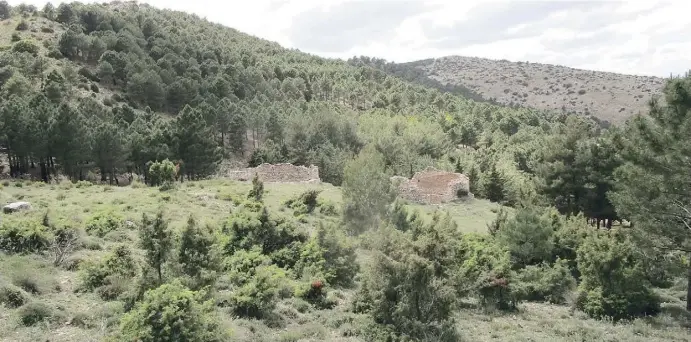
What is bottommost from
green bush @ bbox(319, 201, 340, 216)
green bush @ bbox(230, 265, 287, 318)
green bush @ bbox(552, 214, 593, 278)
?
A: green bush @ bbox(552, 214, 593, 278)

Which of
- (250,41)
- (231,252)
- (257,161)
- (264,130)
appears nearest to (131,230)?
(231,252)

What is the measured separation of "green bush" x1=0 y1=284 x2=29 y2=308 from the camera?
14.8 m

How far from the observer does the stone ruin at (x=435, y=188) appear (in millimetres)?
48156

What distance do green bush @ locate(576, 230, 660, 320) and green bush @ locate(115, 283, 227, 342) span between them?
15181 millimetres

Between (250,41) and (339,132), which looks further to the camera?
(250,41)

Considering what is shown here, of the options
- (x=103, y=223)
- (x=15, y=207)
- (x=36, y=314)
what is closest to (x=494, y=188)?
(x=103, y=223)

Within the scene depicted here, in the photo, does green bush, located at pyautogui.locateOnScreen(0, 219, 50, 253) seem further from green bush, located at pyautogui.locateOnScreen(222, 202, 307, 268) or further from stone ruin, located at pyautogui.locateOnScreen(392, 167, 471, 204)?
stone ruin, located at pyautogui.locateOnScreen(392, 167, 471, 204)

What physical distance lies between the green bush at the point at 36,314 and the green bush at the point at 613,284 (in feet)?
63.1

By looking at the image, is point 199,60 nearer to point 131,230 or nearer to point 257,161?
point 257,161

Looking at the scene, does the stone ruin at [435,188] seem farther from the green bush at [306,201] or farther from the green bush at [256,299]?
the green bush at [256,299]

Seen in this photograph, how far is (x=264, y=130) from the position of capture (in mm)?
80000

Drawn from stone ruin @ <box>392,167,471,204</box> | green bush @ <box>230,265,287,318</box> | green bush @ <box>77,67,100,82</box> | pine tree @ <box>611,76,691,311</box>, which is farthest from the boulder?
green bush @ <box>77,67,100,82</box>

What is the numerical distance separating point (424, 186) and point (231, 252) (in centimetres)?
2934

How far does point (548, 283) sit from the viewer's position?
76.7 feet
